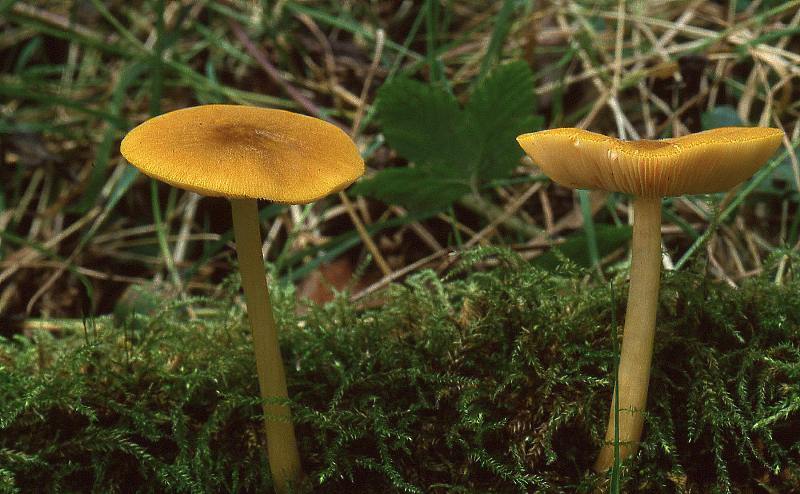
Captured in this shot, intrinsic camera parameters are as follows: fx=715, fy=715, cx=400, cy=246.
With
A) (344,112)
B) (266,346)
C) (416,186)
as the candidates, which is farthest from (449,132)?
(344,112)

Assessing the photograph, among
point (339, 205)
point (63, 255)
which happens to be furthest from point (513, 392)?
point (63, 255)

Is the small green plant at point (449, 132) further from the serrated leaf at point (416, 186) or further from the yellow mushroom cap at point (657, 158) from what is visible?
the yellow mushroom cap at point (657, 158)

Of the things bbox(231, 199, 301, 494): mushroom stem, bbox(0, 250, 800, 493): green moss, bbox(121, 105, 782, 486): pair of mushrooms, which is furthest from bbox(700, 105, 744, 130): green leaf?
bbox(231, 199, 301, 494): mushroom stem

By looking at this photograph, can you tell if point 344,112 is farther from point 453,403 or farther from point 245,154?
point 245,154

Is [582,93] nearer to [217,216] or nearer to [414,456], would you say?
[217,216]

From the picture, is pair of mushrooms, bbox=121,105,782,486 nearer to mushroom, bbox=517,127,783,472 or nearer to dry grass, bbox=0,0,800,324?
mushroom, bbox=517,127,783,472

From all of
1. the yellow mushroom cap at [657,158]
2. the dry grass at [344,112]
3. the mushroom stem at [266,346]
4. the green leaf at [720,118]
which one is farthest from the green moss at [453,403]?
the green leaf at [720,118]
